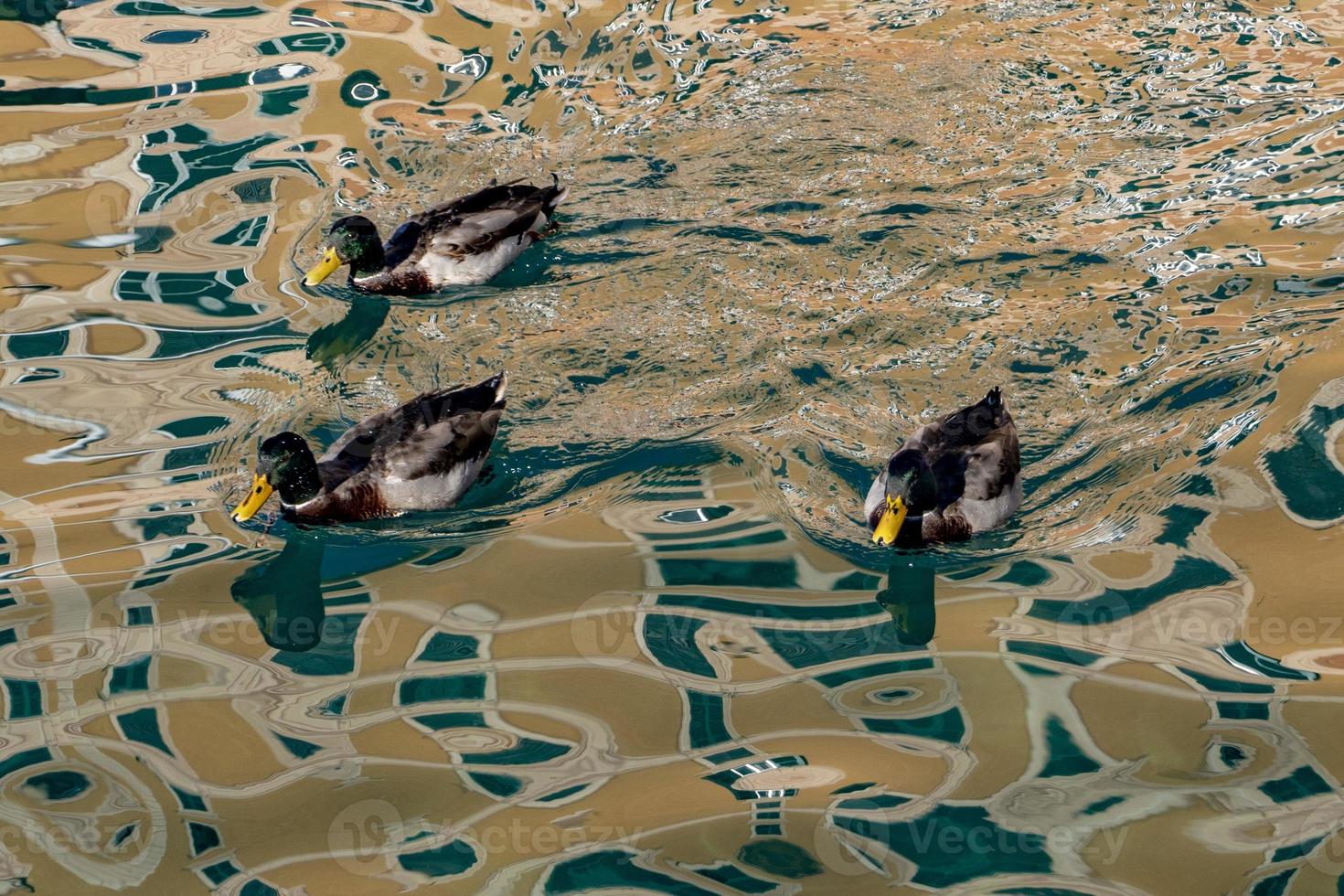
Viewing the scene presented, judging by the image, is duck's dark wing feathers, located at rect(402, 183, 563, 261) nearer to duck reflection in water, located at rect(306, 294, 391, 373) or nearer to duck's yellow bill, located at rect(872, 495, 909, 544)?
duck reflection in water, located at rect(306, 294, 391, 373)

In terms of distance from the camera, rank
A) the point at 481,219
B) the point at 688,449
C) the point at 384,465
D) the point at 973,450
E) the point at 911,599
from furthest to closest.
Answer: the point at 481,219
the point at 688,449
the point at 384,465
the point at 973,450
the point at 911,599

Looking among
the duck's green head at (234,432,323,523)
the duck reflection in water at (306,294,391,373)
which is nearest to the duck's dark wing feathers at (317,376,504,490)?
the duck's green head at (234,432,323,523)

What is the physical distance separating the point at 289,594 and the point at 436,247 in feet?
11.1

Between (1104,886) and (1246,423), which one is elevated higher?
(1246,423)

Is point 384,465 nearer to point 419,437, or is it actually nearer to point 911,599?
point 419,437

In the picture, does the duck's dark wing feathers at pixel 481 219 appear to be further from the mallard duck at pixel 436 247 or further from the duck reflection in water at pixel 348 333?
the duck reflection in water at pixel 348 333

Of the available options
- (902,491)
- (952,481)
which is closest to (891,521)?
(902,491)

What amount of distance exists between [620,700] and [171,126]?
7.55 m

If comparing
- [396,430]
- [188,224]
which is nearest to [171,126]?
[188,224]

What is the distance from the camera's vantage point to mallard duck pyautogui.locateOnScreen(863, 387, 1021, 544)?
7.21 m

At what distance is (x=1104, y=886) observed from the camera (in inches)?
217

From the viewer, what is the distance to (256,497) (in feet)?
24.7

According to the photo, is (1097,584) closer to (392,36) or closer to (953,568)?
(953,568)

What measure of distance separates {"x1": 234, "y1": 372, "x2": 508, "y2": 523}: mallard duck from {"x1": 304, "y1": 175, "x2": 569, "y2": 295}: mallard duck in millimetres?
1994
